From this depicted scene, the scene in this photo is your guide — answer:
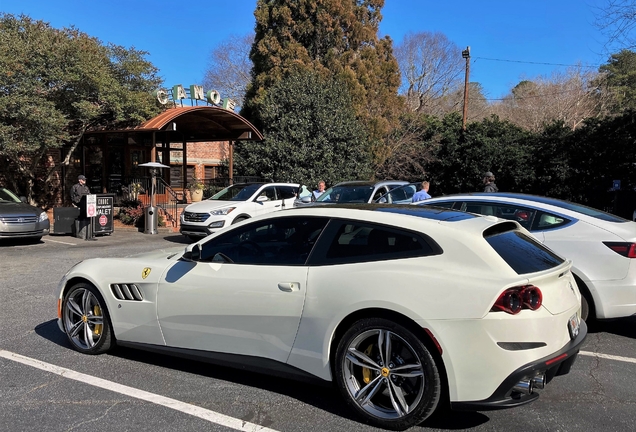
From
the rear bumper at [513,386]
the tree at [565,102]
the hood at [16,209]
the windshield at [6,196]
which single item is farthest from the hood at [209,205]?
the tree at [565,102]

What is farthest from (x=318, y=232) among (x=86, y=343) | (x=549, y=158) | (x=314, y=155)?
(x=549, y=158)

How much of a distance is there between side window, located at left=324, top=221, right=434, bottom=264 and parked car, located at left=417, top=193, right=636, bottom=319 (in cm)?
274

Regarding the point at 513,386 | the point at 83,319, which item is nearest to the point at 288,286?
the point at 513,386

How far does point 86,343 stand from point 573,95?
40271mm

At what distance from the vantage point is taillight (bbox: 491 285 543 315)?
293 cm

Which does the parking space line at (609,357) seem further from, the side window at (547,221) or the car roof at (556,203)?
the car roof at (556,203)

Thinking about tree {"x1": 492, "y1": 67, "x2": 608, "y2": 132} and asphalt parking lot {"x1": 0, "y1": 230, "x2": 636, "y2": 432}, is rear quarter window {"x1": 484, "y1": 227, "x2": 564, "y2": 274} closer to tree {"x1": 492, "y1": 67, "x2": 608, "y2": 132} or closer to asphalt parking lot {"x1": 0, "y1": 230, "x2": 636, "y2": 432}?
asphalt parking lot {"x1": 0, "y1": 230, "x2": 636, "y2": 432}

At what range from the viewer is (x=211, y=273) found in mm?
3852

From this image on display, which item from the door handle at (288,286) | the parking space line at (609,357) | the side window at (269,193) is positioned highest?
the side window at (269,193)

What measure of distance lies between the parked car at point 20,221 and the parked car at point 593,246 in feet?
36.0

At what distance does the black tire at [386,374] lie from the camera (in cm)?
310

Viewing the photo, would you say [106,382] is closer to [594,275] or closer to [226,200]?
[594,275]

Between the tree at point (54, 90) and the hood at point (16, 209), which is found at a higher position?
the tree at point (54, 90)

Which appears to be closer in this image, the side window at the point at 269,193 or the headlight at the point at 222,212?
the headlight at the point at 222,212
